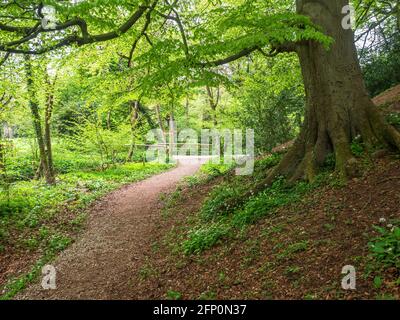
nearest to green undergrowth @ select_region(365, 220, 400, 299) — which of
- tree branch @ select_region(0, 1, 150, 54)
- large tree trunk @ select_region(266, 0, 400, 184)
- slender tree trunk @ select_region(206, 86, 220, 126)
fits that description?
large tree trunk @ select_region(266, 0, 400, 184)

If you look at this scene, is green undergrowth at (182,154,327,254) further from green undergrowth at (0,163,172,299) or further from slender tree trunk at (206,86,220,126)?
slender tree trunk at (206,86,220,126)

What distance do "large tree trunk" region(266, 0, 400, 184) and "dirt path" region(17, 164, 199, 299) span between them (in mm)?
3694

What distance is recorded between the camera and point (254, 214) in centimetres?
625

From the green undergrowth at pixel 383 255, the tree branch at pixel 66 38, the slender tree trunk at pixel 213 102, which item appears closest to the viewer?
the green undergrowth at pixel 383 255

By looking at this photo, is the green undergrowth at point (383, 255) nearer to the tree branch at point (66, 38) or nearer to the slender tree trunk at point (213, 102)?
the tree branch at point (66, 38)

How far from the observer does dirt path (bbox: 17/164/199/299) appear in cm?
575

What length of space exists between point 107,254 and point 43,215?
3.73m

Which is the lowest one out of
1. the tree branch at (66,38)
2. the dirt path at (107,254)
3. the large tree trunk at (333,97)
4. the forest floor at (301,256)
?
the dirt path at (107,254)

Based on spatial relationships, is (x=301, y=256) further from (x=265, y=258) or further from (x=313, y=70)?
(x=313, y=70)

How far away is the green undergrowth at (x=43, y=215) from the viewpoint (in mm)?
7985

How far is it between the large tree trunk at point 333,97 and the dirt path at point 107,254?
3694mm

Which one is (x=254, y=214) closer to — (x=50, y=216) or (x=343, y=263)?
(x=343, y=263)

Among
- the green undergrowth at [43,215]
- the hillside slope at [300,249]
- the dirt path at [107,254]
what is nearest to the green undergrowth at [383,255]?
the hillside slope at [300,249]
